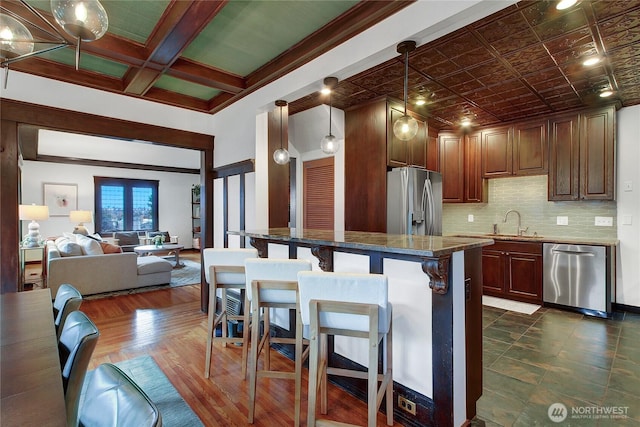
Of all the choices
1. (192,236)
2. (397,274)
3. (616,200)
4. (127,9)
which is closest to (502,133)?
(616,200)

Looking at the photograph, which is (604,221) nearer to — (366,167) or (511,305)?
(511,305)

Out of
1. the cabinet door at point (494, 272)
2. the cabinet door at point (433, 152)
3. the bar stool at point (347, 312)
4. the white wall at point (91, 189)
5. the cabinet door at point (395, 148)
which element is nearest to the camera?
the bar stool at point (347, 312)

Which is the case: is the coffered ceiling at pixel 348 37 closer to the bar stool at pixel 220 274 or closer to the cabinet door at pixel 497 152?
the cabinet door at pixel 497 152

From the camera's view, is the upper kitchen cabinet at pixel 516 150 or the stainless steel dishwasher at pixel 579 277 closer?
the stainless steel dishwasher at pixel 579 277

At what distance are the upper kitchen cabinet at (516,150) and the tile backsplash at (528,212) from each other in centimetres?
29

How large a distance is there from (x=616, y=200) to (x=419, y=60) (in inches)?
130

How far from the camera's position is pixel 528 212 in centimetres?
453

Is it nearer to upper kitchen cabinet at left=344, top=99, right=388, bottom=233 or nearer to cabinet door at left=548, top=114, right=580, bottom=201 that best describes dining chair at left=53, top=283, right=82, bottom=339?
upper kitchen cabinet at left=344, top=99, right=388, bottom=233

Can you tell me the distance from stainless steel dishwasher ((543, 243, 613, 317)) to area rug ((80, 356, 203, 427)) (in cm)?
419

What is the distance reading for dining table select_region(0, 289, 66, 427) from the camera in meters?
0.85

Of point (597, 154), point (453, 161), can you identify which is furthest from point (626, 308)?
point (453, 161)

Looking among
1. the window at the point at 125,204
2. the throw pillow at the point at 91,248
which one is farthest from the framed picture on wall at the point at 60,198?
the throw pillow at the point at 91,248

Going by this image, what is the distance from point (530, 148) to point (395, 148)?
207cm

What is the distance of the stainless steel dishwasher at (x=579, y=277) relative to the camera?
11.5 ft
